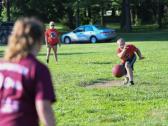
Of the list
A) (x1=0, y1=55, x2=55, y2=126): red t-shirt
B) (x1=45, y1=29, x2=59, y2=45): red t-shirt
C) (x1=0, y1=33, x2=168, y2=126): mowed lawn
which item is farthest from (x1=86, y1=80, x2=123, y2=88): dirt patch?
(x1=0, y1=55, x2=55, y2=126): red t-shirt

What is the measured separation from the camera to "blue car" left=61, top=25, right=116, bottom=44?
42.9 m

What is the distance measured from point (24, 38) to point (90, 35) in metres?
39.0

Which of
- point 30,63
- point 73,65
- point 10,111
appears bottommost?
point 73,65

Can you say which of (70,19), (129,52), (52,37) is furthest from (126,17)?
(129,52)

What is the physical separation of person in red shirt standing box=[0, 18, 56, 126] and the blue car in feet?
126

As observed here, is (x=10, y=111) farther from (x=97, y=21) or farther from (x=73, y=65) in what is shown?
(x=97, y=21)

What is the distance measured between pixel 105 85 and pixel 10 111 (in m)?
11.2

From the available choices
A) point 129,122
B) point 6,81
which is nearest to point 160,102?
point 129,122

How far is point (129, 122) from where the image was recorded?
32.2 feet

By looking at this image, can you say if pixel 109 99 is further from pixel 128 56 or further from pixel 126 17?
pixel 126 17

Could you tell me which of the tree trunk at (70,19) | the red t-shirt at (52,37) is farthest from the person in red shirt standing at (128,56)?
the tree trunk at (70,19)

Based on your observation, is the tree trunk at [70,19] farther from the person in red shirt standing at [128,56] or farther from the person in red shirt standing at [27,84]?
the person in red shirt standing at [27,84]

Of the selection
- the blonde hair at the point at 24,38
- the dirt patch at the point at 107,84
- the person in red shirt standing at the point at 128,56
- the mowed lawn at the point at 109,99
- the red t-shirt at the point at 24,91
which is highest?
the blonde hair at the point at 24,38

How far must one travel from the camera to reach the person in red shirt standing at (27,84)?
4.24 meters
